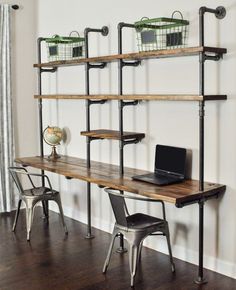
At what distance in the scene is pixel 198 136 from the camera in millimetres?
3533

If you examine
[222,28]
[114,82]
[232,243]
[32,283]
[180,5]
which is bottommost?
[32,283]

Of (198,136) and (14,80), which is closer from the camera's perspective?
(198,136)

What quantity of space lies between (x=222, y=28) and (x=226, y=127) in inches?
28.3

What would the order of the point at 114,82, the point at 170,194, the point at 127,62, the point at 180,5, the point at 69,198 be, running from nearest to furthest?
the point at 170,194, the point at 180,5, the point at 127,62, the point at 114,82, the point at 69,198

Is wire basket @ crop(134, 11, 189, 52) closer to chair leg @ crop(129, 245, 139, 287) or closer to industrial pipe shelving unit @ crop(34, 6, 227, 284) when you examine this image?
industrial pipe shelving unit @ crop(34, 6, 227, 284)

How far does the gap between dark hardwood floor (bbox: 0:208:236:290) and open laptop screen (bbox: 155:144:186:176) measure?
77 cm

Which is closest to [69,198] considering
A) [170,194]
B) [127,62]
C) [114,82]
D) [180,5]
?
[114,82]

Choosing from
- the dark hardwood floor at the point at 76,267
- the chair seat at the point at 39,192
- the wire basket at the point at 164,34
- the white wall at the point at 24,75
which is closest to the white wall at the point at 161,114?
the wire basket at the point at 164,34

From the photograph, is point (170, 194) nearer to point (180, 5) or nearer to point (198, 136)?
point (198, 136)

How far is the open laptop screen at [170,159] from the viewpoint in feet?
11.7

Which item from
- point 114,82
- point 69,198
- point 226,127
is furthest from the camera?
point 69,198

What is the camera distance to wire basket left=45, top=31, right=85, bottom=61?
4527 mm

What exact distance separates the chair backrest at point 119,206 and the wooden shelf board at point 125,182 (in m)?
0.13

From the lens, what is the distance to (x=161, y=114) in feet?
12.5
